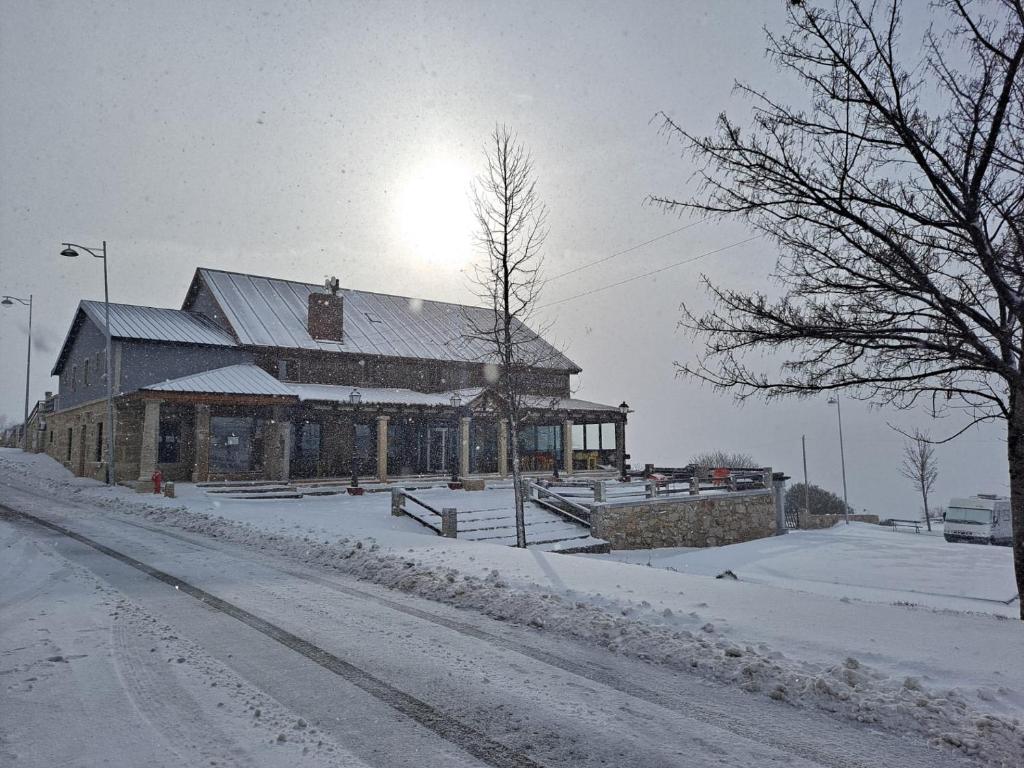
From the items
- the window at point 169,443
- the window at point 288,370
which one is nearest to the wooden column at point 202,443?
the window at point 169,443

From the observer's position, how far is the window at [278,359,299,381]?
94.2 feet

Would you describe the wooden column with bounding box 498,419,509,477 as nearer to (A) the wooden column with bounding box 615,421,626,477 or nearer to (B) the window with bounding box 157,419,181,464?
(A) the wooden column with bounding box 615,421,626,477

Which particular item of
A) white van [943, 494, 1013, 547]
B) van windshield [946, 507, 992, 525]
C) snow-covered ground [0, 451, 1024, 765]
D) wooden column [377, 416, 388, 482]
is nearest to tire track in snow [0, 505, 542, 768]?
snow-covered ground [0, 451, 1024, 765]

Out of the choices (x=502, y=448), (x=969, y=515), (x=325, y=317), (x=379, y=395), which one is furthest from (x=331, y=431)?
(x=969, y=515)

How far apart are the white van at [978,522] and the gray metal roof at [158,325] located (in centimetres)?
3396

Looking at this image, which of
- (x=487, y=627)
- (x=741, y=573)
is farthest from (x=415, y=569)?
(x=741, y=573)

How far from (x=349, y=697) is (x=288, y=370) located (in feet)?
86.0

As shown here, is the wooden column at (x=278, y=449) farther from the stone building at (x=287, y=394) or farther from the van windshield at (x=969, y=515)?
the van windshield at (x=969, y=515)

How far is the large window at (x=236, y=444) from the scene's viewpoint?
26391 millimetres

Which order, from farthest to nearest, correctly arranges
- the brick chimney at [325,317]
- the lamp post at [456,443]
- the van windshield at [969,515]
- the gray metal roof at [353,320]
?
the brick chimney at [325,317], the van windshield at [969,515], the gray metal roof at [353,320], the lamp post at [456,443]

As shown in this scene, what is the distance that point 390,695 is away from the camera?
14.9 feet

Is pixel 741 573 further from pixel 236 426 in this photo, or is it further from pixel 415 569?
pixel 236 426

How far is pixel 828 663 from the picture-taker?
5.15 meters

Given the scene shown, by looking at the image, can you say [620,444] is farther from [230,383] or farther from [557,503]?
[230,383]
